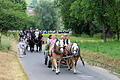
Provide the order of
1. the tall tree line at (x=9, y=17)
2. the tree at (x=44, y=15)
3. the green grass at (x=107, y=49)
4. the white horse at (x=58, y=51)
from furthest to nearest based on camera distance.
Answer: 1. the tree at (x=44, y=15)
2. the tall tree line at (x=9, y=17)
3. the green grass at (x=107, y=49)
4. the white horse at (x=58, y=51)

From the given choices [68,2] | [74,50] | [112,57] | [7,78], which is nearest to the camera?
[7,78]

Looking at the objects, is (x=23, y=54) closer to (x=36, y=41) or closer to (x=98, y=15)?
(x=36, y=41)

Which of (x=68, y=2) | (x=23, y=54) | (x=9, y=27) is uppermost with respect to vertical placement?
(x=68, y=2)

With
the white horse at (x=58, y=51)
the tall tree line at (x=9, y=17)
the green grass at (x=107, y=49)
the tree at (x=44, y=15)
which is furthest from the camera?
the tree at (x=44, y=15)

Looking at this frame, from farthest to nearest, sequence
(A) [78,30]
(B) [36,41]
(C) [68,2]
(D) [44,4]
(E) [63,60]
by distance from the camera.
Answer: (D) [44,4] → (A) [78,30] → (C) [68,2] → (B) [36,41] → (E) [63,60]

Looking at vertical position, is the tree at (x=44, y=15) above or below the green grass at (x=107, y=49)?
above

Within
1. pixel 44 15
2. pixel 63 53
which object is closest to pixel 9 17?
pixel 63 53

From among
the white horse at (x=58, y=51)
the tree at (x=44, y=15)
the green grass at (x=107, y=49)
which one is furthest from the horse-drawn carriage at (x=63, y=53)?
the tree at (x=44, y=15)

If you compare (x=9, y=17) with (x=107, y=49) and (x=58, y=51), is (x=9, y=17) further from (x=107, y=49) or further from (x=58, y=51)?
(x=58, y=51)

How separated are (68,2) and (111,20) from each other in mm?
7655

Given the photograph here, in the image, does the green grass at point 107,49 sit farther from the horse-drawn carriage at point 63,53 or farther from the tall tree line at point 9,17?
the tall tree line at point 9,17

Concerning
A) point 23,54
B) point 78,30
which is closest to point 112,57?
point 23,54

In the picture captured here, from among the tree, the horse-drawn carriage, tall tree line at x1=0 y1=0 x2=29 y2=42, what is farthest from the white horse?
the tree

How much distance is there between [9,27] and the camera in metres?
23.5
